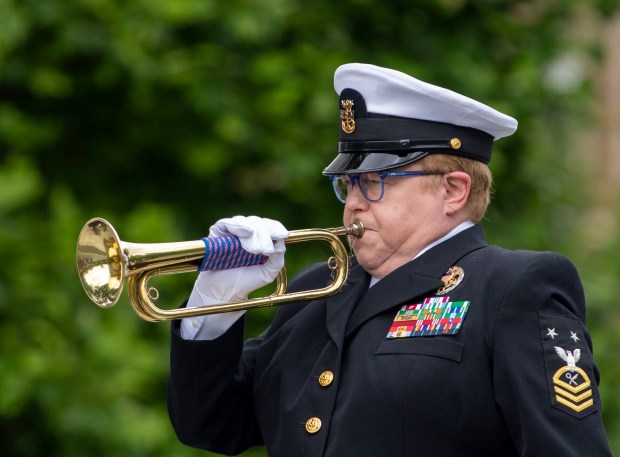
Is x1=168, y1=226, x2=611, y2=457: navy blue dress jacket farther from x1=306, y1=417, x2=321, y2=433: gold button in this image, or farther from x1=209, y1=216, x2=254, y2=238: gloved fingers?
x1=209, y1=216, x2=254, y2=238: gloved fingers

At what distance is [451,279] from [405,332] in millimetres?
182

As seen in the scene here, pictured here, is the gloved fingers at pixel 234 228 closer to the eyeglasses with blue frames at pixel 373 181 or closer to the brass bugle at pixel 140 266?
the brass bugle at pixel 140 266

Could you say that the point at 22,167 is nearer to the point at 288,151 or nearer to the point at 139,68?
the point at 139,68

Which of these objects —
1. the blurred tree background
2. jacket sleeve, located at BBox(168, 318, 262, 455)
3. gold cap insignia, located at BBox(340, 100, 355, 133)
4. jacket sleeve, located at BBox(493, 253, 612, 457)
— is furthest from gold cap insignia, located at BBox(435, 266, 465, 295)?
the blurred tree background

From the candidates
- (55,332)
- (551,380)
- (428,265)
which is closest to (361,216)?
(428,265)

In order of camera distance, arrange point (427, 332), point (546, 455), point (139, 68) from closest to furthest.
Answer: point (546, 455) → point (427, 332) → point (139, 68)

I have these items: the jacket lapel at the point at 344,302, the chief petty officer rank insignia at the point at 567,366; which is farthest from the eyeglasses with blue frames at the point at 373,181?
the chief petty officer rank insignia at the point at 567,366

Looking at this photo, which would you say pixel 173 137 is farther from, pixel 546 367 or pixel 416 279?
pixel 546 367

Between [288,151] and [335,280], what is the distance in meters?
2.90

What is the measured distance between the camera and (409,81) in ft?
10.5

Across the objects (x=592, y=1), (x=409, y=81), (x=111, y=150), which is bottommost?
(x=409, y=81)

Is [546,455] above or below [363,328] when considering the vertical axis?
below

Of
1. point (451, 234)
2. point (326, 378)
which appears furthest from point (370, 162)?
point (326, 378)

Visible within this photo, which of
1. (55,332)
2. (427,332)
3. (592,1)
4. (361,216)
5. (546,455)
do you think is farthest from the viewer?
(592,1)
